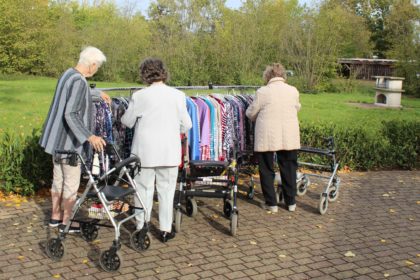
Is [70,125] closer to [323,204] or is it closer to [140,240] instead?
[140,240]

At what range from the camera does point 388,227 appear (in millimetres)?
6469

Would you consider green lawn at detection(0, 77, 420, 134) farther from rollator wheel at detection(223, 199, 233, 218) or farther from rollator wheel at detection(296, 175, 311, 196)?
rollator wheel at detection(223, 199, 233, 218)

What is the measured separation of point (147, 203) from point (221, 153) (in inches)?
84.8

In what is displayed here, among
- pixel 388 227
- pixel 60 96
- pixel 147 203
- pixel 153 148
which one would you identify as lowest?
pixel 388 227

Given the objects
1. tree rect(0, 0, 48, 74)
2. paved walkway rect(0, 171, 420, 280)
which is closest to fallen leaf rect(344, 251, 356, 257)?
paved walkway rect(0, 171, 420, 280)

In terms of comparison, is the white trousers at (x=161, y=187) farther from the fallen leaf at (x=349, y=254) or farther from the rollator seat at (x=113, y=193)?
the fallen leaf at (x=349, y=254)

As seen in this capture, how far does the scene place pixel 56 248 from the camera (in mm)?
4918

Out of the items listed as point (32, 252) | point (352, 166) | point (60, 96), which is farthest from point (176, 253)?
point (352, 166)

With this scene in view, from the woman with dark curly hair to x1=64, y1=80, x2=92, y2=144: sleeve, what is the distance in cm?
44

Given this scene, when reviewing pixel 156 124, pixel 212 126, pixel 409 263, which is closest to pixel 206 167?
pixel 156 124

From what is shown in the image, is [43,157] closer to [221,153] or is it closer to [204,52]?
[221,153]

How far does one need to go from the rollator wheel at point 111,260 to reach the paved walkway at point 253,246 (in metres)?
0.06

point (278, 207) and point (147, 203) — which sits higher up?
point (147, 203)

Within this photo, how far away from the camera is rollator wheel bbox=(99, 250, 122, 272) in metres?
4.69
